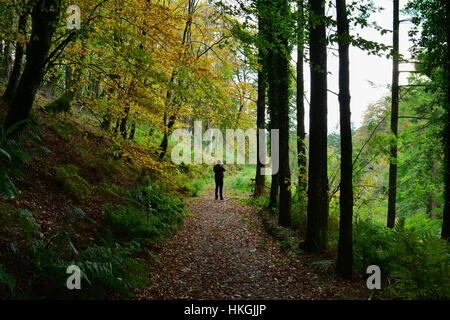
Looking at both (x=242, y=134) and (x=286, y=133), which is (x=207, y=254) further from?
(x=242, y=134)

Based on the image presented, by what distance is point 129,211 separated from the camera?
673 centimetres

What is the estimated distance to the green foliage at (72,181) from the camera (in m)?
6.30

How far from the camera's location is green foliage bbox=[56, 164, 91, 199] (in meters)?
6.30

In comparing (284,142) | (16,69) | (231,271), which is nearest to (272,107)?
(284,142)

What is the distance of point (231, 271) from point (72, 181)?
4.49 meters

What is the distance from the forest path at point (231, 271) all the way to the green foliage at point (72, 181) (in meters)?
2.45

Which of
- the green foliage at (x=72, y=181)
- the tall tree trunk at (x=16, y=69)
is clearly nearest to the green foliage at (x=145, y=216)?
the green foliage at (x=72, y=181)

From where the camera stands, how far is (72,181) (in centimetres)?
653

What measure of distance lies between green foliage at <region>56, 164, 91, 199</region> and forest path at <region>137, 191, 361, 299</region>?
96.6 inches

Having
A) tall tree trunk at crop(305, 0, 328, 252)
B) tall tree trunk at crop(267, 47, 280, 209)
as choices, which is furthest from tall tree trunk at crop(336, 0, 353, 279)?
tall tree trunk at crop(267, 47, 280, 209)

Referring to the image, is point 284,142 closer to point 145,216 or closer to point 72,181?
point 145,216

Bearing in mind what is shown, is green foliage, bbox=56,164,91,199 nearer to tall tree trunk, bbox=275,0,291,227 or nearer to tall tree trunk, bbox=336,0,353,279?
tall tree trunk, bbox=275,0,291,227

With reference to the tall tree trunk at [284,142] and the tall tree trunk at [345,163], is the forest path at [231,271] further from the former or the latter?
the tall tree trunk at [284,142]

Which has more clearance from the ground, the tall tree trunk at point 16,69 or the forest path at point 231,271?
the tall tree trunk at point 16,69
